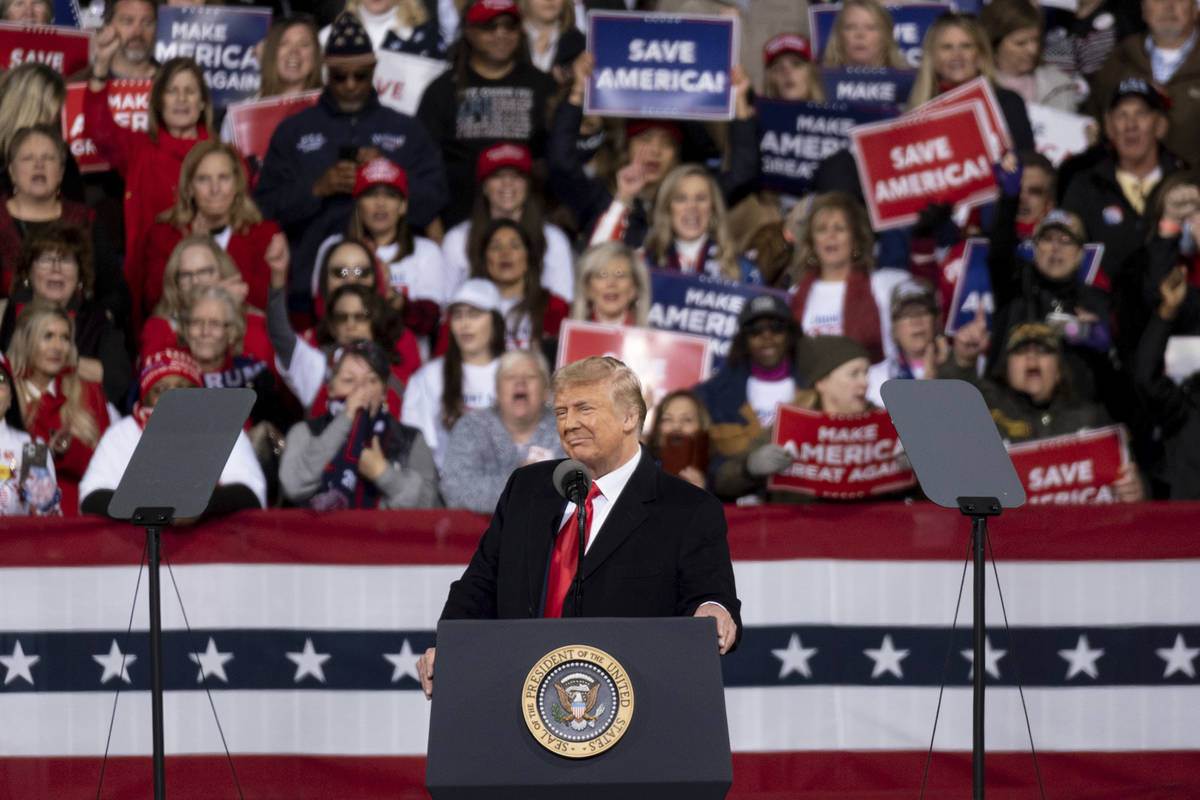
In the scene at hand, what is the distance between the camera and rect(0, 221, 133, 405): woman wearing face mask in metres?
8.47

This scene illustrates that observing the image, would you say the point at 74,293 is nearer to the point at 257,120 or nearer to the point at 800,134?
the point at 257,120

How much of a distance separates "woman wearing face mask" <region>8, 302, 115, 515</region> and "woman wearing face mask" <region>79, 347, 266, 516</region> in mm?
249

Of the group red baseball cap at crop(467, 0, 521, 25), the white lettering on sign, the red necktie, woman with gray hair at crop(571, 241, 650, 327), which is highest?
red baseball cap at crop(467, 0, 521, 25)

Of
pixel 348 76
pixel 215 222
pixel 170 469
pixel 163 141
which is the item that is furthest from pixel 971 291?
pixel 170 469

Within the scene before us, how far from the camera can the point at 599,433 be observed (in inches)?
177

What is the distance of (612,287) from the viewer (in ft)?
28.5

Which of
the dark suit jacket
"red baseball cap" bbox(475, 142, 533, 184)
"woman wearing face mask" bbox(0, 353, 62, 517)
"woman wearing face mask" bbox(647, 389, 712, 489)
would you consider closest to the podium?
the dark suit jacket

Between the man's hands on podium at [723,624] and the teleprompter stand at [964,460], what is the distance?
0.90 metres

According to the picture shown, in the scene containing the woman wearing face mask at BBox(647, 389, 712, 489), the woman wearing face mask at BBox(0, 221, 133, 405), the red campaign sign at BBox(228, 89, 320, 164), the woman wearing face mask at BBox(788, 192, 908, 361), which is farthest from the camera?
the red campaign sign at BBox(228, 89, 320, 164)

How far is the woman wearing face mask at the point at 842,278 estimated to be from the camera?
8930 mm

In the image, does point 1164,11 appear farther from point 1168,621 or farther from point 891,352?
point 1168,621

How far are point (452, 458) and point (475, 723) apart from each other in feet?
11.4

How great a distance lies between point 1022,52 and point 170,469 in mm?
6763

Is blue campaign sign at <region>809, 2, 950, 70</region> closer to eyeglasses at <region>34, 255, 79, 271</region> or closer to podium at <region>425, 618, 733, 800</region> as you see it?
eyeglasses at <region>34, 255, 79, 271</region>
